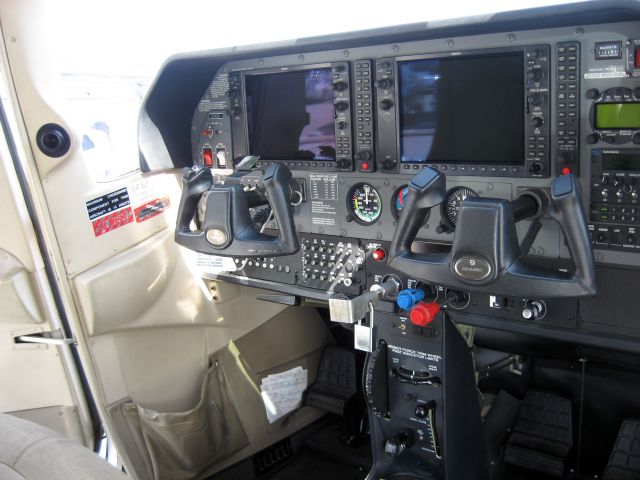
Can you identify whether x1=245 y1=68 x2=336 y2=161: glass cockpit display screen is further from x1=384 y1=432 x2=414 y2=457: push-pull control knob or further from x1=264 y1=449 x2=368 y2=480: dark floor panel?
x1=264 y1=449 x2=368 y2=480: dark floor panel

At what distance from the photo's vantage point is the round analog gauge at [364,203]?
2.18m

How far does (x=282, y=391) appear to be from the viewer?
3086 millimetres

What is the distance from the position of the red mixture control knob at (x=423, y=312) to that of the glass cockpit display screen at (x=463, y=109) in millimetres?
468

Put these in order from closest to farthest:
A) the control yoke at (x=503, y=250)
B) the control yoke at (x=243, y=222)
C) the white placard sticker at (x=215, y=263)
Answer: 1. the control yoke at (x=503, y=250)
2. the control yoke at (x=243, y=222)
3. the white placard sticker at (x=215, y=263)

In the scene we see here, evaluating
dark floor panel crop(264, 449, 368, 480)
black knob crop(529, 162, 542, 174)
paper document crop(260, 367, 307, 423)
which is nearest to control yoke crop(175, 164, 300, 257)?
black knob crop(529, 162, 542, 174)

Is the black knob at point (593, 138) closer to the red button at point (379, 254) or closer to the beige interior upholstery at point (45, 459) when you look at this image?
the red button at point (379, 254)

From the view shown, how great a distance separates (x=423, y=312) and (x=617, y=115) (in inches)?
31.2

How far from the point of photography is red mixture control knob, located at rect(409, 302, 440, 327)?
1962 mm

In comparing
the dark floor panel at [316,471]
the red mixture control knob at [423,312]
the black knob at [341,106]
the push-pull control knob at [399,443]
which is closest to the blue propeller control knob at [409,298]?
the red mixture control knob at [423,312]

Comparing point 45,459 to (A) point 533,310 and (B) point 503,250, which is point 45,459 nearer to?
(B) point 503,250

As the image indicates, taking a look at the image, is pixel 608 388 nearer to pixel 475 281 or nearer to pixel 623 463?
pixel 623 463

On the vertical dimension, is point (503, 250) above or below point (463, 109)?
below

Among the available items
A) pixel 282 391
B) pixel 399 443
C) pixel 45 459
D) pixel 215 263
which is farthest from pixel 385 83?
pixel 282 391

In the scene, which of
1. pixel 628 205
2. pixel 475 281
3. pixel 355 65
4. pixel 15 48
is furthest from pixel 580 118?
pixel 15 48
